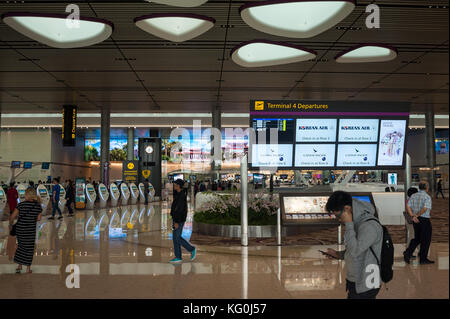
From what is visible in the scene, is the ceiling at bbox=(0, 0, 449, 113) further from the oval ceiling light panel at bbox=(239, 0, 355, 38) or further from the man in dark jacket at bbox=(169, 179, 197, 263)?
the man in dark jacket at bbox=(169, 179, 197, 263)

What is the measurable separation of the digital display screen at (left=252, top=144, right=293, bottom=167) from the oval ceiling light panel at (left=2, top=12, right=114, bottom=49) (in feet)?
20.7

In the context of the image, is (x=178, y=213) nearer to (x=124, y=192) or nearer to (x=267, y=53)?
(x=267, y=53)

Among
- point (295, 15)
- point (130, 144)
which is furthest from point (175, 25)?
point (130, 144)

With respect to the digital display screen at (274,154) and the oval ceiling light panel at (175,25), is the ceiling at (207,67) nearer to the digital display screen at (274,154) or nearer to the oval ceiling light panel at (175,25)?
the oval ceiling light panel at (175,25)

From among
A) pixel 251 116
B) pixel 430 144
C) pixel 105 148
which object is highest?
pixel 430 144

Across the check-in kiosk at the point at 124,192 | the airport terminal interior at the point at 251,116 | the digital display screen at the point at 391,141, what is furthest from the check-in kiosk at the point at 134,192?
the digital display screen at the point at 391,141

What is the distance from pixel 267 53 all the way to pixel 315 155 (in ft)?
25.0

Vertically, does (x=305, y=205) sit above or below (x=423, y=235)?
above

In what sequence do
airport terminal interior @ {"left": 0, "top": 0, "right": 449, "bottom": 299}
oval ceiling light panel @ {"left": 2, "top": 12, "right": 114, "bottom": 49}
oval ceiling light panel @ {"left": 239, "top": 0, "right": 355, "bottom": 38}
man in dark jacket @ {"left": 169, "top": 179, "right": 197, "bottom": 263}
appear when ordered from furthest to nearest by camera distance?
oval ceiling light panel @ {"left": 2, "top": 12, "right": 114, "bottom": 49} < oval ceiling light panel @ {"left": 239, "top": 0, "right": 355, "bottom": 38} < man in dark jacket @ {"left": 169, "top": 179, "right": 197, "bottom": 263} < airport terminal interior @ {"left": 0, "top": 0, "right": 449, "bottom": 299}

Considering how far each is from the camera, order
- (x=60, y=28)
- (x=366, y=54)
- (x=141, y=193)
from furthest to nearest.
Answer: (x=141, y=193), (x=366, y=54), (x=60, y=28)

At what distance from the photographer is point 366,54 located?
14.7 metres

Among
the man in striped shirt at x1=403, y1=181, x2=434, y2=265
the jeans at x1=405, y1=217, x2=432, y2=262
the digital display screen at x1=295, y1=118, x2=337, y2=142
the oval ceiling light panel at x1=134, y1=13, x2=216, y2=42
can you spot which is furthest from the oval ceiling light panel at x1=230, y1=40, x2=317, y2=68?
the jeans at x1=405, y1=217, x2=432, y2=262

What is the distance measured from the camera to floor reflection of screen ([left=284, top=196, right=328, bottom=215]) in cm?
829
